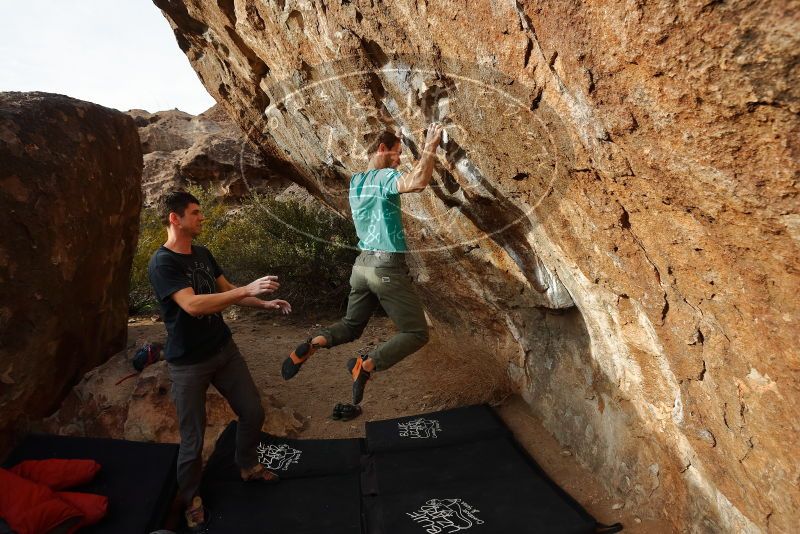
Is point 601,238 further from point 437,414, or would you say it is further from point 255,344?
Result: point 255,344

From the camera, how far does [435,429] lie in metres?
4.39

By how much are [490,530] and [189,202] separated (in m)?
2.40

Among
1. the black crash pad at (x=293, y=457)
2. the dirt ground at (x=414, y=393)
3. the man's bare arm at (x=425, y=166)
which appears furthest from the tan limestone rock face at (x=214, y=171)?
the man's bare arm at (x=425, y=166)

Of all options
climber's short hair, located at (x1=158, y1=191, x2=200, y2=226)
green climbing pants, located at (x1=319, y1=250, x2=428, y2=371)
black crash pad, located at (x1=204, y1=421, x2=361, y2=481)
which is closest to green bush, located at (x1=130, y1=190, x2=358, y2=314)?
black crash pad, located at (x1=204, y1=421, x2=361, y2=481)

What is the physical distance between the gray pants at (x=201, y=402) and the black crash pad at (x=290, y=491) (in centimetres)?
28

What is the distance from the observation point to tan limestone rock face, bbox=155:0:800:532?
5.54ft

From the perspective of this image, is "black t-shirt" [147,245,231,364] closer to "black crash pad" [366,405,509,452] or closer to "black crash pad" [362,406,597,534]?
"black crash pad" [362,406,597,534]

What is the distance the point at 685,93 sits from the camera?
1.73 m

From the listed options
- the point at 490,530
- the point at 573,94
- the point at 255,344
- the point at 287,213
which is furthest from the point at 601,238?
the point at 287,213

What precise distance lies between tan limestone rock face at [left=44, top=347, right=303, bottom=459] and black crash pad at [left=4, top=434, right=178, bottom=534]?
1.08 ft

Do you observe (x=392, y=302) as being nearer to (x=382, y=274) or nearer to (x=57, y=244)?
(x=382, y=274)

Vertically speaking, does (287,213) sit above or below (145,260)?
above

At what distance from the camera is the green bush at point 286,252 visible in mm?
8875

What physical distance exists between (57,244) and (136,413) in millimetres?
1450
